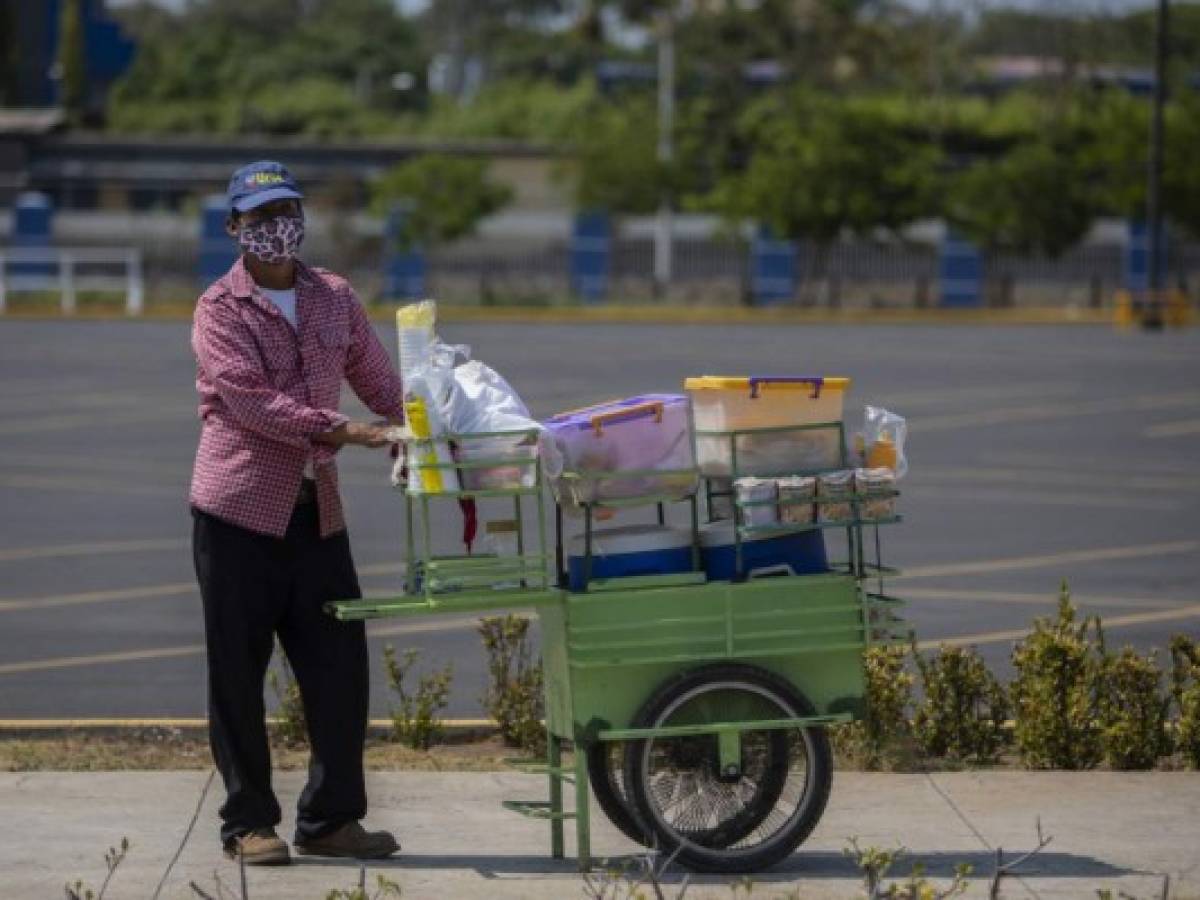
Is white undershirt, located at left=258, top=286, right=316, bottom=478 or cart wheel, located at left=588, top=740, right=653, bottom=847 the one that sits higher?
Answer: white undershirt, located at left=258, top=286, right=316, bottom=478

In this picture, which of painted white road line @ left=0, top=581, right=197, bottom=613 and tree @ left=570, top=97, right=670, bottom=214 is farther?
tree @ left=570, top=97, right=670, bottom=214

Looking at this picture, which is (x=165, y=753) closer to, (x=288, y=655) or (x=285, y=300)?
(x=288, y=655)

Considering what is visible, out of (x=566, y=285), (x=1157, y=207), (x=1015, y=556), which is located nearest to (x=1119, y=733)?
(x=1015, y=556)

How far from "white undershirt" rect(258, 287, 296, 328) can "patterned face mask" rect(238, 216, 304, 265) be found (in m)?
0.10

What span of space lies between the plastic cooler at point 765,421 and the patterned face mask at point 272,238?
3.99 ft

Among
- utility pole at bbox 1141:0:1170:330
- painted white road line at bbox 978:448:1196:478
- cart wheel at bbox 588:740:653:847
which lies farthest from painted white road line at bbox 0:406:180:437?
utility pole at bbox 1141:0:1170:330

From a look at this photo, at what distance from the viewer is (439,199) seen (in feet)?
212

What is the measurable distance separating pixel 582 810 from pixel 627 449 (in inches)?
40.1

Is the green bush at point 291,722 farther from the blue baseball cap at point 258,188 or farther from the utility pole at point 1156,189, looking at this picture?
the utility pole at point 1156,189

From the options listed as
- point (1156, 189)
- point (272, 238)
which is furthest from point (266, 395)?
point (1156, 189)

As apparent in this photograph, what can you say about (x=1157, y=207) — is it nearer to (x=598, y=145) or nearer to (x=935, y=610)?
(x=598, y=145)

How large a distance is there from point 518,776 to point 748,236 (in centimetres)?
5813

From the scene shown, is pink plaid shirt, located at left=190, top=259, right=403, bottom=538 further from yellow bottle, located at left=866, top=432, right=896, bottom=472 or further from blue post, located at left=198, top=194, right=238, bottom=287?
blue post, located at left=198, top=194, right=238, bottom=287

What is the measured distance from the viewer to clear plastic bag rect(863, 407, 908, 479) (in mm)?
7645
